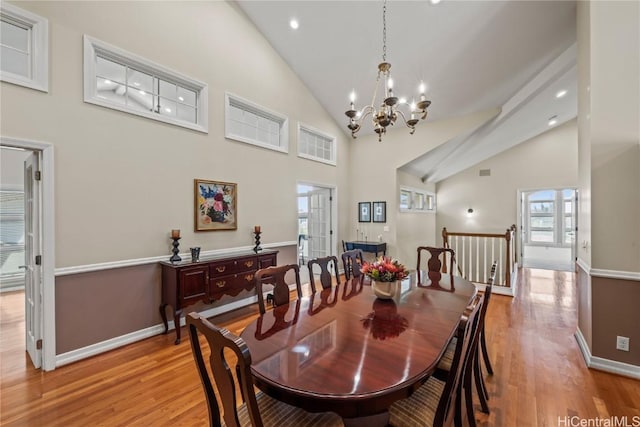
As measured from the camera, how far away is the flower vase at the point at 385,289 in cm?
206

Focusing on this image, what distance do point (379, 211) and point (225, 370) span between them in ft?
17.6

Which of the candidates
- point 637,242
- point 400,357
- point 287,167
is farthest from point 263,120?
point 637,242

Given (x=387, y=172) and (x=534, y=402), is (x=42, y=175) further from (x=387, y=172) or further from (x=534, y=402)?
(x=387, y=172)

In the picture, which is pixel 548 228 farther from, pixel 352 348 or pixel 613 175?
pixel 352 348

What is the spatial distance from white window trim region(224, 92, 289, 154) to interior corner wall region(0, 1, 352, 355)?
8cm

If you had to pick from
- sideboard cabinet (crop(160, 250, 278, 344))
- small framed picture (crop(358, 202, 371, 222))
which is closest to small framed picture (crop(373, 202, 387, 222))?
small framed picture (crop(358, 202, 371, 222))

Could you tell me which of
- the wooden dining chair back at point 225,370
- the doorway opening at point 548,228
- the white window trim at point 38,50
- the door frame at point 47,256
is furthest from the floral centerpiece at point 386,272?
the doorway opening at point 548,228

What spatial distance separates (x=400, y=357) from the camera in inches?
51.2

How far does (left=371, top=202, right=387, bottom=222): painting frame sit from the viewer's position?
6000mm

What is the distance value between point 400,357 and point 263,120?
4251 mm

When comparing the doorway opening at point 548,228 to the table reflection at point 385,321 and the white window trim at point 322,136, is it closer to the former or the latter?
the white window trim at point 322,136

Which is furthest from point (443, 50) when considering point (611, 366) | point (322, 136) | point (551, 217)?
point (551, 217)

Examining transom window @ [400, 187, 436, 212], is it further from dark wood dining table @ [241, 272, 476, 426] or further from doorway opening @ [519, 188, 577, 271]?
dark wood dining table @ [241, 272, 476, 426]

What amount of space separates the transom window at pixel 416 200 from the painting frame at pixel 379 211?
19.6 inches
